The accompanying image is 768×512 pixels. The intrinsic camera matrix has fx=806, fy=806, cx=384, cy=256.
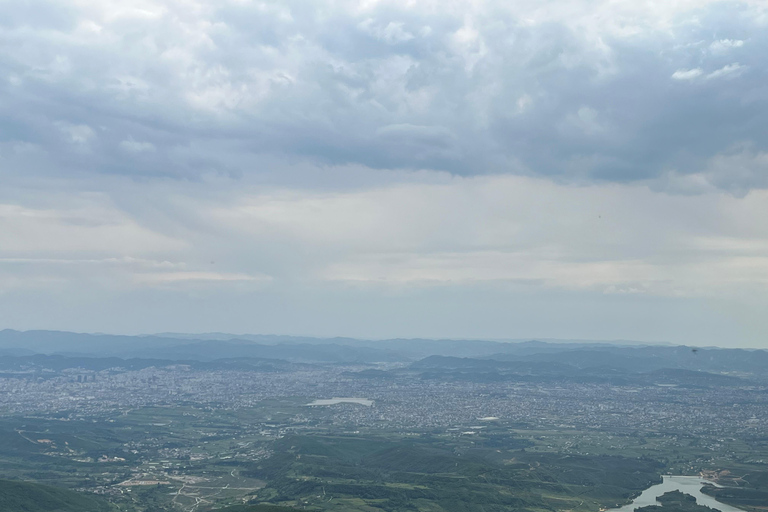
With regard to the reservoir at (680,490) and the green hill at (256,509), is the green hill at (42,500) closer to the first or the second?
the green hill at (256,509)

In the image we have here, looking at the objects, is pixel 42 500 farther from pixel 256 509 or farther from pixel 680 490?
pixel 680 490

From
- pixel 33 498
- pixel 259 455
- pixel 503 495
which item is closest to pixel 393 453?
pixel 259 455

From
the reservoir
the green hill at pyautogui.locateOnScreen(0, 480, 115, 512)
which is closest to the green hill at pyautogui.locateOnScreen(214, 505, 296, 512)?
the green hill at pyautogui.locateOnScreen(0, 480, 115, 512)

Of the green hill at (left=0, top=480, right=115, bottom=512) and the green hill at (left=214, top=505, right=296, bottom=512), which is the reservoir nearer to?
the green hill at (left=214, top=505, right=296, bottom=512)

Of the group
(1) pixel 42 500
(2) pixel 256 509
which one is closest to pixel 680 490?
(2) pixel 256 509

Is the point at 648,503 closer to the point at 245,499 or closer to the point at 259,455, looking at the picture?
the point at 245,499

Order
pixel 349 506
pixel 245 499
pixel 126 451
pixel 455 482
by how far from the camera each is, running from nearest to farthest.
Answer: pixel 349 506 < pixel 245 499 < pixel 455 482 < pixel 126 451
